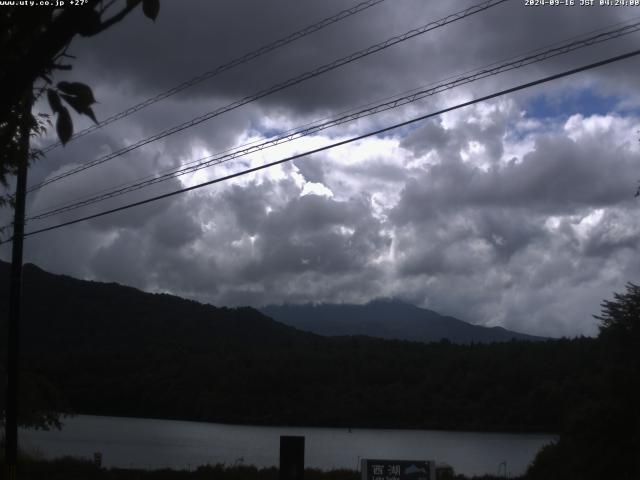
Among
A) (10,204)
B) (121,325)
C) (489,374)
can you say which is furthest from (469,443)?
(10,204)

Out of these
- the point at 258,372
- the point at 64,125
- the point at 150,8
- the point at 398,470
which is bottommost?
the point at 398,470

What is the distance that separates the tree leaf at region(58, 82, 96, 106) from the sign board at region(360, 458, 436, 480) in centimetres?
1077

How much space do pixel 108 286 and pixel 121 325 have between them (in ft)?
15.5

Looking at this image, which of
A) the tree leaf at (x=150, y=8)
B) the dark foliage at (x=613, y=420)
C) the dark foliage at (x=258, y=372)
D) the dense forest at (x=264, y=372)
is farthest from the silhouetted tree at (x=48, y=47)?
the dark foliage at (x=258, y=372)

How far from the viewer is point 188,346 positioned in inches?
3312

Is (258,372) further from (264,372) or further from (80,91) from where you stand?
(80,91)

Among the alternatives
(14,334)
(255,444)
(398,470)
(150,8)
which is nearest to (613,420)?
(398,470)

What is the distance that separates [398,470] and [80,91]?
36.2ft

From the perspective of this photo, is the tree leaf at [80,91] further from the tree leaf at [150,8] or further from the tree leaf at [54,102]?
the tree leaf at [150,8]

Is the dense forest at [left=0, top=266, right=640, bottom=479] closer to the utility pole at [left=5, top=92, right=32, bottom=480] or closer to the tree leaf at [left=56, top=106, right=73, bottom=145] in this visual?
the utility pole at [left=5, top=92, right=32, bottom=480]

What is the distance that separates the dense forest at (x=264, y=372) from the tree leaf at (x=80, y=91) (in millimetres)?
54221

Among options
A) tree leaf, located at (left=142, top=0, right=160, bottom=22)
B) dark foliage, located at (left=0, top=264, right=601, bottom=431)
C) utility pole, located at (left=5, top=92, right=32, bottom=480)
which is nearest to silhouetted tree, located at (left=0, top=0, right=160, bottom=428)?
tree leaf, located at (left=142, top=0, right=160, bottom=22)

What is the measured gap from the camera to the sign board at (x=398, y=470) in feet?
45.1

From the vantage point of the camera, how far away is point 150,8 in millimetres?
4371
